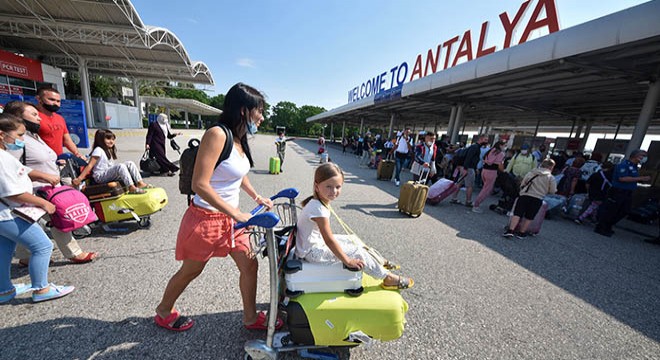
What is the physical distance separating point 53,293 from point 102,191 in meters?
1.53

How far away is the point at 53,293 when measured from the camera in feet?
7.09

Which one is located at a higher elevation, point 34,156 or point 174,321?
point 34,156

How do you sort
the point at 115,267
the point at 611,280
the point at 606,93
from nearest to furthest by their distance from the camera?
1. the point at 115,267
2. the point at 611,280
3. the point at 606,93

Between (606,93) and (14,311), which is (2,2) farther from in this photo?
(606,93)

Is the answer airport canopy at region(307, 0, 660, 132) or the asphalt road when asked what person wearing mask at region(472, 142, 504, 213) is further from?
airport canopy at region(307, 0, 660, 132)

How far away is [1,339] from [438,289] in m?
3.81

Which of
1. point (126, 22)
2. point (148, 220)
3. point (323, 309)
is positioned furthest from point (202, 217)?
point (126, 22)

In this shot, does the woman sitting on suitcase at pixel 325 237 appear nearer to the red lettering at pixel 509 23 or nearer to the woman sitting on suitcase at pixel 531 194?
the woman sitting on suitcase at pixel 531 194

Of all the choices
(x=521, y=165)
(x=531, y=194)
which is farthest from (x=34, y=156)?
(x=521, y=165)

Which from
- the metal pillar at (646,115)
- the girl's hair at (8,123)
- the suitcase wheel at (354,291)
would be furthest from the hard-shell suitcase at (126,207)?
the metal pillar at (646,115)

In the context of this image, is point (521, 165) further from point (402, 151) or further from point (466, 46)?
point (466, 46)

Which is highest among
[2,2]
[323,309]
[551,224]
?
[2,2]

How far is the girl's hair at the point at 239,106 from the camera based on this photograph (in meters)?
1.57

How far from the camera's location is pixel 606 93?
35.7 ft
